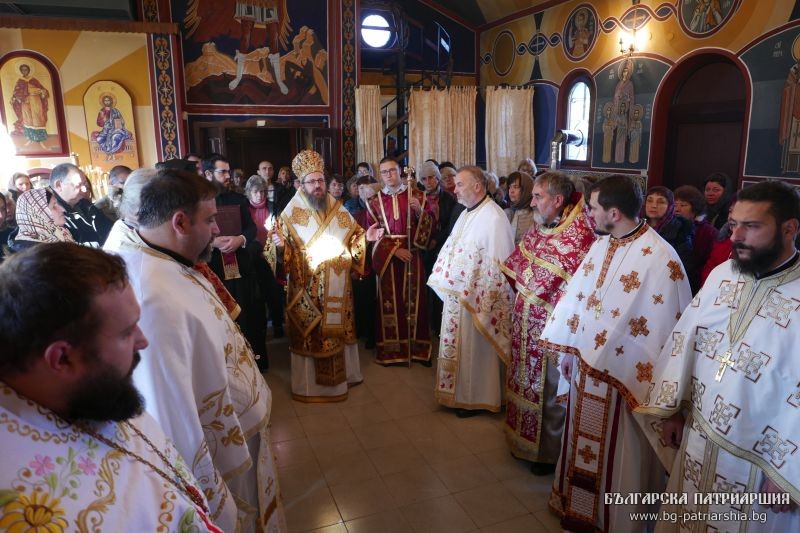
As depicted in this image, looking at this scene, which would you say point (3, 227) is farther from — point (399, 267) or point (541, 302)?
point (541, 302)

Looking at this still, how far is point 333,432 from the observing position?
13.6ft

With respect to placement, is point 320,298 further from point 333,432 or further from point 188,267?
point 188,267

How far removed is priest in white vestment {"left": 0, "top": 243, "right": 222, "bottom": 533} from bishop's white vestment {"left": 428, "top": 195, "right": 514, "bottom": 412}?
315 cm

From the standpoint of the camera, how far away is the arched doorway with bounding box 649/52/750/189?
812cm

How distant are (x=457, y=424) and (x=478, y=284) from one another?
1146 mm

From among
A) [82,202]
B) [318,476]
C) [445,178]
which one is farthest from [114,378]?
[445,178]

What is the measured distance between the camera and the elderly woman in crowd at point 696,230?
160 inches

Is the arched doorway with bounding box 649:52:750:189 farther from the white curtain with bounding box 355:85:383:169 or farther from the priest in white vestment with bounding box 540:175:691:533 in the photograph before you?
the priest in white vestment with bounding box 540:175:691:533

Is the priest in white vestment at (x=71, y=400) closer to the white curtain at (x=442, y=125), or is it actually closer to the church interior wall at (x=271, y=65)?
the church interior wall at (x=271, y=65)

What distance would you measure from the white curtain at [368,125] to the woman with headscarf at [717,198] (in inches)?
276

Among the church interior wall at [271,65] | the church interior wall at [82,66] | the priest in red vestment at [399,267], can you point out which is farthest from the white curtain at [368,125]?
the priest in red vestment at [399,267]

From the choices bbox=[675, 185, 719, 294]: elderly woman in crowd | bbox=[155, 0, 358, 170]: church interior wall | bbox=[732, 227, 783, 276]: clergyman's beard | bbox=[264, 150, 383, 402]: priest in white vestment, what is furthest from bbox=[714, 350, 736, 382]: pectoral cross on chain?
bbox=[155, 0, 358, 170]: church interior wall

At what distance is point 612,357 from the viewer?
8.57 ft

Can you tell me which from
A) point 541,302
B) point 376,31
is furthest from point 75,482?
point 376,31
